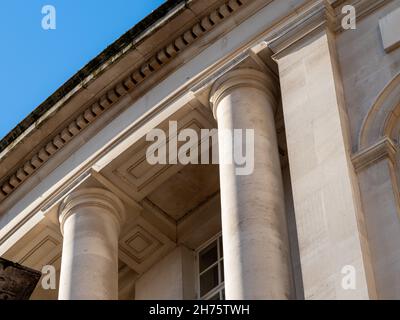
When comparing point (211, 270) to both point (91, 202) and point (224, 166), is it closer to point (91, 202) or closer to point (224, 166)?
point (91, 202)

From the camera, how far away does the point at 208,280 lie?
104 feet

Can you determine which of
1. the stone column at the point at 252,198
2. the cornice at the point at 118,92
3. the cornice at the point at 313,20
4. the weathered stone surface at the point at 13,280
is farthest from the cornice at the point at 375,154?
the weathered stone surface at the point at 13,280

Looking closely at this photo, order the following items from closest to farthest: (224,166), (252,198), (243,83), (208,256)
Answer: (252,198), (224,166), (243,83), (208,256)

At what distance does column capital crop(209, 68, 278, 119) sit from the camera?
29359 millimetres

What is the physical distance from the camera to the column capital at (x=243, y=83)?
29.4m

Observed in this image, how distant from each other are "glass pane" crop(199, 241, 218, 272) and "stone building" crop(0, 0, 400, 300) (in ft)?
0.11

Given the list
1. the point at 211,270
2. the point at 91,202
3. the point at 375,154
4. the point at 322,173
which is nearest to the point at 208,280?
the point at 211,270

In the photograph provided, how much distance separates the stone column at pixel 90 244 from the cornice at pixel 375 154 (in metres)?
6.73

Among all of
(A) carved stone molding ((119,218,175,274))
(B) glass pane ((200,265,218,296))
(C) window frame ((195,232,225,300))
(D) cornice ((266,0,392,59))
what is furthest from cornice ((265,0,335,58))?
(A) carved stone molding ((119,218,175,274))

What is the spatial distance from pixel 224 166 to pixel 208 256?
528 cm

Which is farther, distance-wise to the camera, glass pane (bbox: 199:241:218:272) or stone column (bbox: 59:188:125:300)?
glass pane (bbox: 199:241:218:272)

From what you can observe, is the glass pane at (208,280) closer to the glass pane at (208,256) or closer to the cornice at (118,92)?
the glass pane at (208,256)

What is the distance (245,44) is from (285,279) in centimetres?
682

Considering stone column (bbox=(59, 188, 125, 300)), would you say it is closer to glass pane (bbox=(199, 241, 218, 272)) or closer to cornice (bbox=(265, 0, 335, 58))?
glass pane (bbox=(199, 241, 218, 272))
